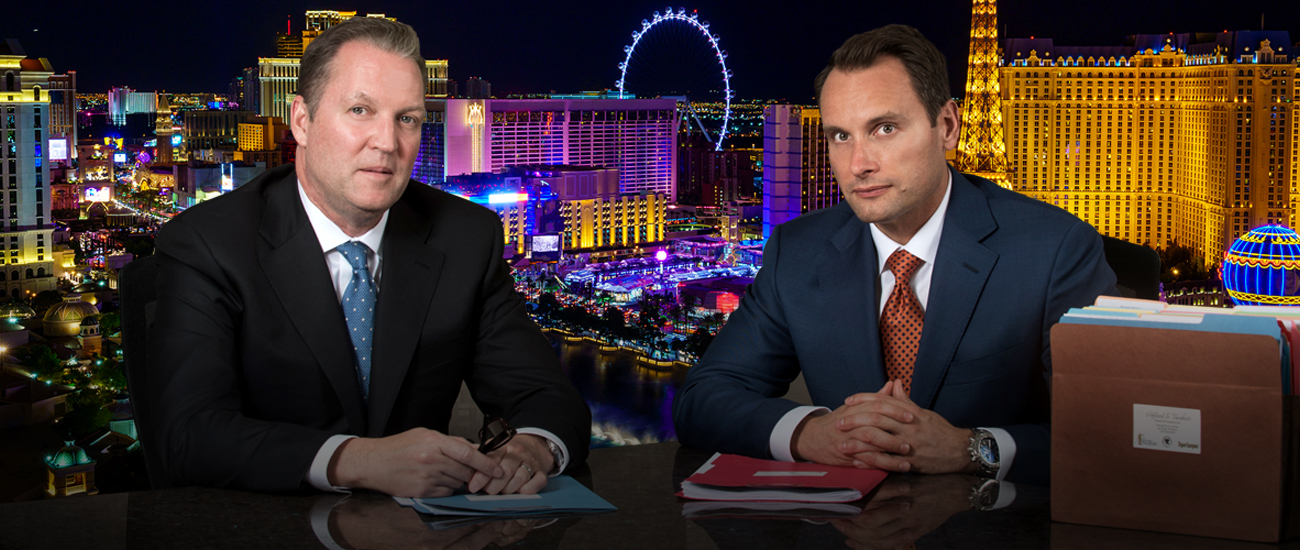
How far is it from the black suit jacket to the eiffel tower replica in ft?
75.1

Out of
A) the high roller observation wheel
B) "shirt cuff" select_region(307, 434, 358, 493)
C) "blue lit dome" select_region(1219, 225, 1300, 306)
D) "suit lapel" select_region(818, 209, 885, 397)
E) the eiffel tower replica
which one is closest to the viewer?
"shirt cuff" select_region(307, 434, 358, 493)

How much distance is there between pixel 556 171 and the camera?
3416cm

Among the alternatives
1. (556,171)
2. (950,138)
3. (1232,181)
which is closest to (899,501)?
(950,138)

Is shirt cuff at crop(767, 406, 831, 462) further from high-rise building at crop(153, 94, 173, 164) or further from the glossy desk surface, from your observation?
high-rise building at crop(153, 94, 173, 164)

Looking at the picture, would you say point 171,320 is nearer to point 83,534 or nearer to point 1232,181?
point 83,534

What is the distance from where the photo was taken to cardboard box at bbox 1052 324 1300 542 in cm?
99

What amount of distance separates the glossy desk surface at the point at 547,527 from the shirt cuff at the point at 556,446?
0.14m

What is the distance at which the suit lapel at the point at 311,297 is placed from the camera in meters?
1.48

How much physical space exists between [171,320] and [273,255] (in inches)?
5.9

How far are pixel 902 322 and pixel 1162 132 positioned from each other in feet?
97.4

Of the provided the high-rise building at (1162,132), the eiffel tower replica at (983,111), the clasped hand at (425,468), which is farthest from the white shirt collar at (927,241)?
the high-rise building at (1162,132)

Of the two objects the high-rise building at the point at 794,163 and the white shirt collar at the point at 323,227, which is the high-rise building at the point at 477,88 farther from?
the white shirt collar at the point at 323,227

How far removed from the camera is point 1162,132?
92.7ft

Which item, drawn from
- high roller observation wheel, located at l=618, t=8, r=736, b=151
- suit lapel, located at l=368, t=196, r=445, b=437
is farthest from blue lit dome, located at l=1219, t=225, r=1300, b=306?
high roller observation wheel, located at l=618, t=8, r=736, b=151
